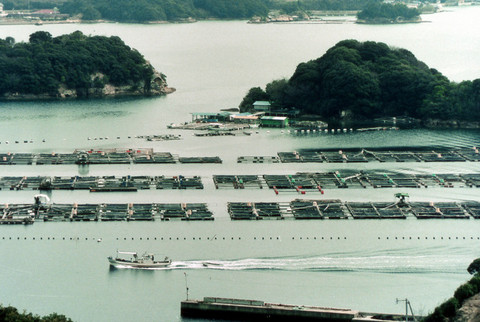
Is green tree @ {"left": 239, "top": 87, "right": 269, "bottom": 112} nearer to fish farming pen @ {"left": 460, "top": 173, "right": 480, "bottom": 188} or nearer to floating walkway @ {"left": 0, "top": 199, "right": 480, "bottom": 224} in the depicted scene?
fish farming pen @ {"left": 460, "top": 173, "right": 480, "bottom": 188}

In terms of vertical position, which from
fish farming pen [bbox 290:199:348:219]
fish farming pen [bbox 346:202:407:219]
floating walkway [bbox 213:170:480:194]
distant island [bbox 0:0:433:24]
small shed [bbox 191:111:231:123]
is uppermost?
fish farming pen [bbox 346:202:407:219]

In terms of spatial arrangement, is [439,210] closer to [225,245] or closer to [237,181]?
[237,181]

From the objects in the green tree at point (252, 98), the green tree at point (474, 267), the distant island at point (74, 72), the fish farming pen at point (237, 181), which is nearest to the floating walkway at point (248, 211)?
the fish farming pen at point (237, 181)

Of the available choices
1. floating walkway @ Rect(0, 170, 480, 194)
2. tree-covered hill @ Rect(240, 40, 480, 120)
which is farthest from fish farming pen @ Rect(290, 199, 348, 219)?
tree-covered hill @ Rect(240, 40, 480, 120)

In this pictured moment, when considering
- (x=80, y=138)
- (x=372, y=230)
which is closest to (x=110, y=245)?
(x=372, y=230)

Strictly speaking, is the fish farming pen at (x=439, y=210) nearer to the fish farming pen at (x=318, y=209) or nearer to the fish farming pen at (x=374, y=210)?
the fish farming pen at (x=374, y=210)
